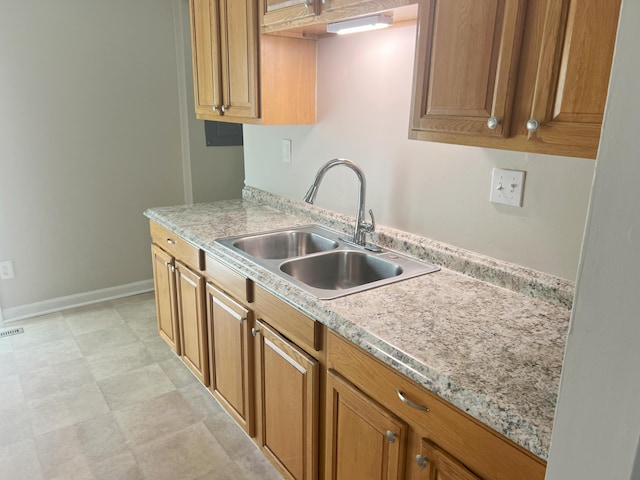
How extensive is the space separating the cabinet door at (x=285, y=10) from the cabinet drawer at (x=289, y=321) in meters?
1.00

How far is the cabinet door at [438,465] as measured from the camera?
3.43 ft

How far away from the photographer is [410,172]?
186 centimetres

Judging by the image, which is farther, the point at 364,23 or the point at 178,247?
the point at 178,247

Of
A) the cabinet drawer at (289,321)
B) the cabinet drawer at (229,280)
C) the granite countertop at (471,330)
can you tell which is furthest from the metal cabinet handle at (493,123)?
the cabinet drawer at (229,280)

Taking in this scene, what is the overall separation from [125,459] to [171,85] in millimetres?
2654

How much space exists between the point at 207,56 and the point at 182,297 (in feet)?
3.99

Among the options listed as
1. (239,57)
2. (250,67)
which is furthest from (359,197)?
(239,57)

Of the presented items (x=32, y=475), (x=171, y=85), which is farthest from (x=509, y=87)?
(x=171, y=85)

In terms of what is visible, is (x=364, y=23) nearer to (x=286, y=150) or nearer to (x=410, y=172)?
(x=410, y=172)

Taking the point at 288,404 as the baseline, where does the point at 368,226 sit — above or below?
above

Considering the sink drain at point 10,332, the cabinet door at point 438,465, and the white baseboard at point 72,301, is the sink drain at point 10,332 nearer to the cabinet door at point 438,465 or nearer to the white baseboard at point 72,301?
the white baseboard at point 72,301

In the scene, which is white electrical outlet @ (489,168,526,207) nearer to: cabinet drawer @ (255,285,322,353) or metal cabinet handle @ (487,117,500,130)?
metal cabinet handle @ (487,117,500,130)

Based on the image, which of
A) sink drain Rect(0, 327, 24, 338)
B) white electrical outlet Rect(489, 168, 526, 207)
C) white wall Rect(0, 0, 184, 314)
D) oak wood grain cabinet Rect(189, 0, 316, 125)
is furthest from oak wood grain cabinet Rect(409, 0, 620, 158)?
sink drain Rect(0, 327, 24, 338)

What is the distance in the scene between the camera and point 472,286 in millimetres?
1564
